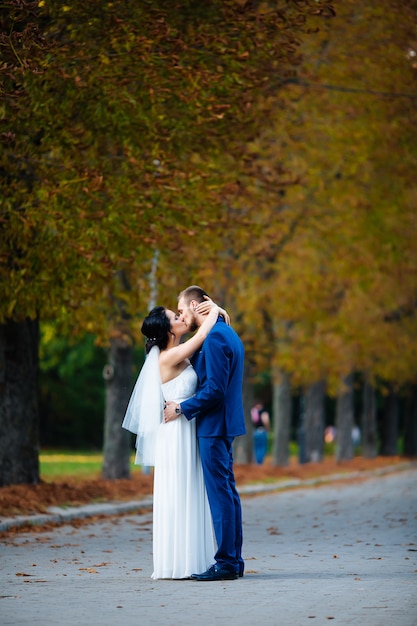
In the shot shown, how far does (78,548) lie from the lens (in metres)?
12.6

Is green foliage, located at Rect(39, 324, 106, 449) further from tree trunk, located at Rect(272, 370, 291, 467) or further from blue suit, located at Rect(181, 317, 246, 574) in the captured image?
blue suit, located at Rect(181, 317, 246, 574)

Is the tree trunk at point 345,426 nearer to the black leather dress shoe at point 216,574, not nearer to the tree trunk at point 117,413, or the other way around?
the tree trunk at point 117,413

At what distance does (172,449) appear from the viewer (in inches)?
385

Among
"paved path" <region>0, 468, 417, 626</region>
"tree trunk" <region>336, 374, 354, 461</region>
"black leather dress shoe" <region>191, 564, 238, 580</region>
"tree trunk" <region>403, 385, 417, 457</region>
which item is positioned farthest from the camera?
"tree trunk" <region>403, 385, 417, 457</region>

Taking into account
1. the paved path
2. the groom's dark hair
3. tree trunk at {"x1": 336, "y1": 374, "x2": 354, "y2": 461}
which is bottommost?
tree trunk at {"x1": 336, "y1": 374, "x2": 354, "y2": 461}

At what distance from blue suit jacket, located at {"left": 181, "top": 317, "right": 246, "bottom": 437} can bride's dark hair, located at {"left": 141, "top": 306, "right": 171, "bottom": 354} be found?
0.36 metres

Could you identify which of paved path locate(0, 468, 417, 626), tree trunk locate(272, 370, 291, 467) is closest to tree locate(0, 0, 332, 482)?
paved path locate(0, 468, 417, 626)

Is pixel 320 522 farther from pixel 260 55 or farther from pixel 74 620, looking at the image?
pixel 74 620

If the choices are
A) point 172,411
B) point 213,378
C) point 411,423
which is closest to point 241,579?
point 172,411

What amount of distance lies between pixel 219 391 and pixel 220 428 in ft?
1.01

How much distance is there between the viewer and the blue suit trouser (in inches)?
375

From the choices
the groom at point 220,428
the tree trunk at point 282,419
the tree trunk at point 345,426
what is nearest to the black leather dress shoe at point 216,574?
the groom at point 220,428

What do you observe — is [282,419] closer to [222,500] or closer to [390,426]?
[390,426]

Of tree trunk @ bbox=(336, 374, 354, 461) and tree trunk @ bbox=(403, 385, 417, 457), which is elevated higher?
tree trunk @ bbox=(336, 374, 354, 461)
